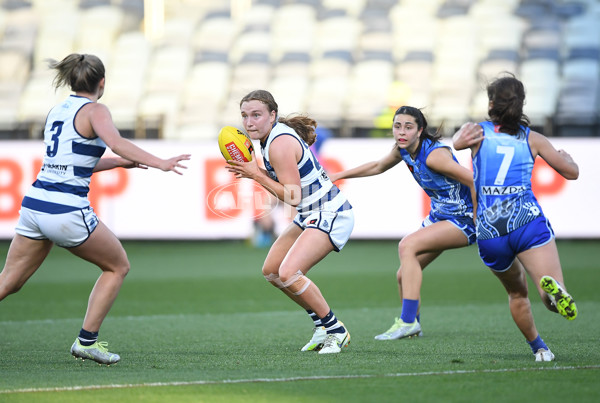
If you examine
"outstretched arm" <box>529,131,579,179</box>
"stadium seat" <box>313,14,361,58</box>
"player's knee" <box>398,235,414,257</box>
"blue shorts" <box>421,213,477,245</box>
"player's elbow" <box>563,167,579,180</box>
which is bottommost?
"player's knee" <box>398,235,414,257</box>

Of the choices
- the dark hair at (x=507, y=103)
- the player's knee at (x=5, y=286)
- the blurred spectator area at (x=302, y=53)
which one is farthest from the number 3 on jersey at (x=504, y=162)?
the blurred spectator area at (x=302, y=53)

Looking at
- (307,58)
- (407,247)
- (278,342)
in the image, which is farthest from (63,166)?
(307,58)

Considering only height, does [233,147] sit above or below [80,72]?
below

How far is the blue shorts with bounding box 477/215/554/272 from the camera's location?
5543 millimetres

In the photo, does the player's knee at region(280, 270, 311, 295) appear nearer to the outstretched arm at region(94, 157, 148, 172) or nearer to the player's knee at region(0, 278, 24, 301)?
the outstretched arm at region(94, 157, 148, 172)

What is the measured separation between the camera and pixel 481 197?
19.0ft

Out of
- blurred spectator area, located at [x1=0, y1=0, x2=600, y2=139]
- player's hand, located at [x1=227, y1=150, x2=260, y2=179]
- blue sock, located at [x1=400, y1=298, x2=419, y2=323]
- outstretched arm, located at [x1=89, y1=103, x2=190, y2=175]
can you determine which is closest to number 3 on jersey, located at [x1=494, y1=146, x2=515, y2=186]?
player's hand, located at [x1=227, y1=150, x2=260, y2=179]

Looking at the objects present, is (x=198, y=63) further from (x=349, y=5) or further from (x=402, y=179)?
(x=402, y=179)

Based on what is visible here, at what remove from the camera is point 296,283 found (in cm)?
651

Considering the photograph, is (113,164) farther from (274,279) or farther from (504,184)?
(504,184)

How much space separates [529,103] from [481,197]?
16.6 meters

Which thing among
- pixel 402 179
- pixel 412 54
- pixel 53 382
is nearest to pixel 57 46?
pixel 412 54

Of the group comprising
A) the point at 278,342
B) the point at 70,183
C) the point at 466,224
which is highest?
Result: the point at 70,183

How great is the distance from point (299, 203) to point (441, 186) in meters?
1.52
